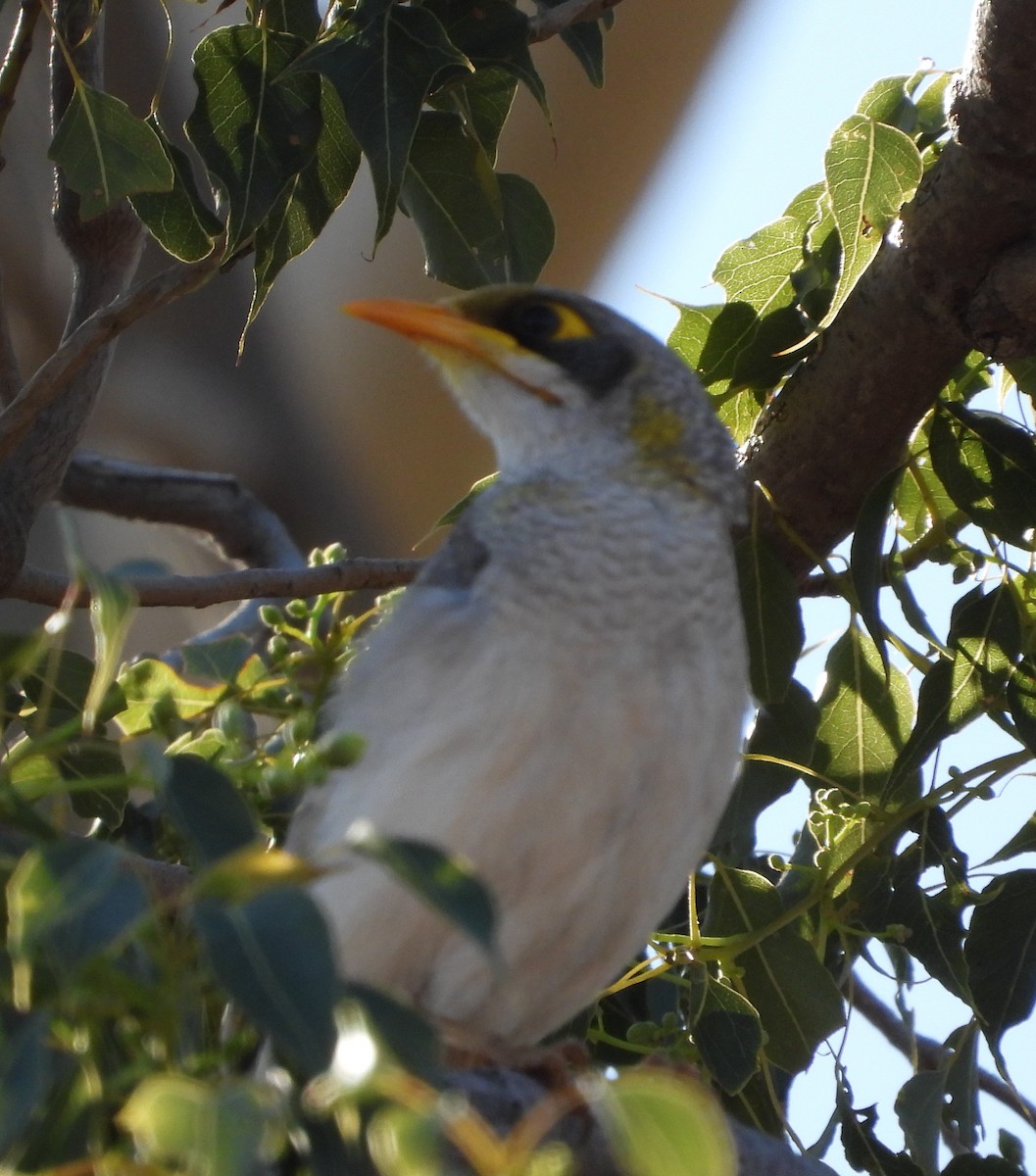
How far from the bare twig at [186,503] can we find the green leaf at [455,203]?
186cm

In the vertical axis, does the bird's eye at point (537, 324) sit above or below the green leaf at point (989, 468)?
below

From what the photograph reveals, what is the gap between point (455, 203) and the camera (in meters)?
2.43

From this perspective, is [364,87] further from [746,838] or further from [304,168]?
[746,838]

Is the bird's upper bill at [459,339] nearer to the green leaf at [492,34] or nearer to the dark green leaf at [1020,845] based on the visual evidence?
the green leaf at [492,34]

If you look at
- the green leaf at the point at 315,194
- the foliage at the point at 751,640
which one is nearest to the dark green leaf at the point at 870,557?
the foliage at the point at 751,640

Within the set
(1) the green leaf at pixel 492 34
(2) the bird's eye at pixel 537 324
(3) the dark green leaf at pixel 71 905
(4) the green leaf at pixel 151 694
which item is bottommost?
(4) the green leaf at pixel 151 694

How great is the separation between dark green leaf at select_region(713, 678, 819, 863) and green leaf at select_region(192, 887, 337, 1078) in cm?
168

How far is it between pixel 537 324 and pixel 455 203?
0.38 meters

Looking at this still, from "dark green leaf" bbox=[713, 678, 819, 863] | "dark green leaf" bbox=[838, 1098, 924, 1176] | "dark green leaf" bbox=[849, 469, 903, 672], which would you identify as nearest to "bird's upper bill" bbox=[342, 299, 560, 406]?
"dark green leaf" bbox=[849, 469, 903, 672]

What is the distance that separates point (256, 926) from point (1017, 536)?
5.96ft

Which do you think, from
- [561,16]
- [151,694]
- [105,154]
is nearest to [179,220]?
[105,154]

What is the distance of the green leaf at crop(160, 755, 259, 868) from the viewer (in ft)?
3.50

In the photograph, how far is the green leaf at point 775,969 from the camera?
7.67ft

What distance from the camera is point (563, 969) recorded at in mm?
1892
